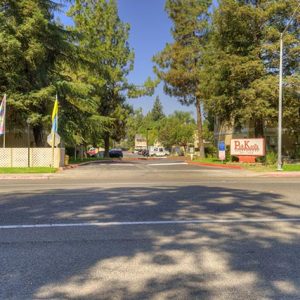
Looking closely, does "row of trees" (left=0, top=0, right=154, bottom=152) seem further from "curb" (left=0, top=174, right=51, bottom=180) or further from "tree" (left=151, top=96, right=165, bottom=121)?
"tree" (left=151, top=96, right=165, bottom=121)

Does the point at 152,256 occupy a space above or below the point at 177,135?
below

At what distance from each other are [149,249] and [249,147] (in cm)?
2724

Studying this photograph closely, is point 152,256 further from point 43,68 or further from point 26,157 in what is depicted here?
point 43,68

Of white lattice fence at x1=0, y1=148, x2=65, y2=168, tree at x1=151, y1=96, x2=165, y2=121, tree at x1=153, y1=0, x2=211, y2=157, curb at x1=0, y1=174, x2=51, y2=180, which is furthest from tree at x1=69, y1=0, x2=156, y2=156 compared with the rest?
tree at x1=151, y1=96, x2=165, y2=121

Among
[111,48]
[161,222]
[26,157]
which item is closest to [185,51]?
[111,48]

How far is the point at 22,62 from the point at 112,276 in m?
30.1

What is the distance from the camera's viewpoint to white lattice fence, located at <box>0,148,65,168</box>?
95.7 ft

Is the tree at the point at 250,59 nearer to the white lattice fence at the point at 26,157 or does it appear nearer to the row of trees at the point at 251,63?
the row of trees at the point at 251,63

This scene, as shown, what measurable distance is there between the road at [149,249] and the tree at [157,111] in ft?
589

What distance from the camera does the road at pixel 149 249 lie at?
16.2 feet

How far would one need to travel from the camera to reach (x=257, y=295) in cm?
475

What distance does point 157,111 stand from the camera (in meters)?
194

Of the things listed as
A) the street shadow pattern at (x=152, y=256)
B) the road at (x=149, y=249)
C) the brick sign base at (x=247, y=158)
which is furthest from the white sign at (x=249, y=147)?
the street shadow pattern at (x=152, y=256)

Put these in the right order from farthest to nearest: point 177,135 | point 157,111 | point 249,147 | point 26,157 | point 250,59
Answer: point 157,111, point 177,135, point 250,59, point 249,147, point 26,157
